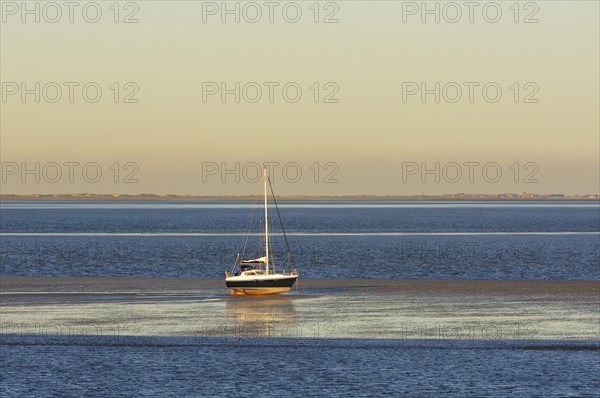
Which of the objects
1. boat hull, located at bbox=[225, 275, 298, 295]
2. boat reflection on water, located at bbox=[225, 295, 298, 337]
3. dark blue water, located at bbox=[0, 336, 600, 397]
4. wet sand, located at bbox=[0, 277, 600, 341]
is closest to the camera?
dark blue water, located at bbox=[0, 336, 600, 397]

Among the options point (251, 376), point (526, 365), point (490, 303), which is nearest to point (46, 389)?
point (251, 376)

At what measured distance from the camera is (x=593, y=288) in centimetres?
6775

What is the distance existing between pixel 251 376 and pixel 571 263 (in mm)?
68759

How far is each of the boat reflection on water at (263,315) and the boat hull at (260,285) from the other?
0.67 meters

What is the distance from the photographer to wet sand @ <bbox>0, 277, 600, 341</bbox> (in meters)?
45.0

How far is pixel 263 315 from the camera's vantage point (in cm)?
5203

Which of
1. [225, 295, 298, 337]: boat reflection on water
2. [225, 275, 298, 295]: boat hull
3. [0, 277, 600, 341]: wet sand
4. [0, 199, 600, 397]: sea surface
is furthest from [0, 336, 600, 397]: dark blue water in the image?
[225, 275, 298, 295]: boat hull

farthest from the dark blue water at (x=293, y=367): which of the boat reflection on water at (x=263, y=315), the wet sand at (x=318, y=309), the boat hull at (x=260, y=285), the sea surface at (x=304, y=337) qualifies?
the boat hull at (x=260, y=285)

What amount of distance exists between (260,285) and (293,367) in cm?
2671

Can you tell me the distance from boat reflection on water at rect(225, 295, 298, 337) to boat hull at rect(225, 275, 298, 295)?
67 cm

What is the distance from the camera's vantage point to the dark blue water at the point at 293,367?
107ft

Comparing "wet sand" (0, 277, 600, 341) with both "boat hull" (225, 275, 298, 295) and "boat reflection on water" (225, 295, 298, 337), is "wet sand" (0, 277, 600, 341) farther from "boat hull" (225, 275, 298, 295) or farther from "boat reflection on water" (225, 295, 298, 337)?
"boat hull" (225, 275, 298, 295)

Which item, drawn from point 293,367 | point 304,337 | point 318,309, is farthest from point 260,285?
point 293,367

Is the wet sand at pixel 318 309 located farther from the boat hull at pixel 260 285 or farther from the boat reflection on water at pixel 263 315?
the boat hull at pixel 260 285
